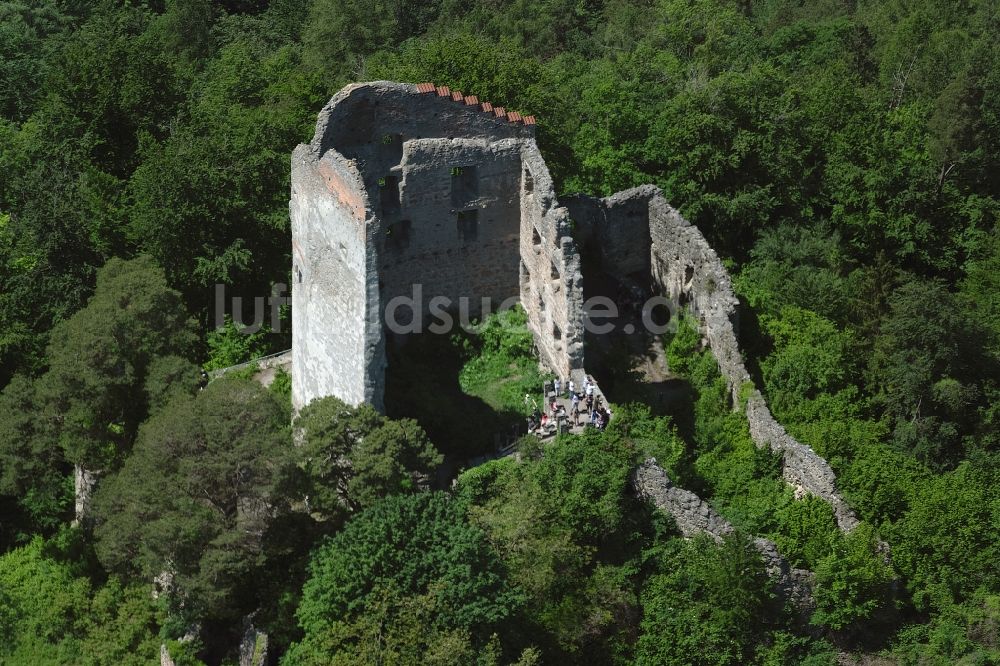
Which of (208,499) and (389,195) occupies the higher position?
(389,195)

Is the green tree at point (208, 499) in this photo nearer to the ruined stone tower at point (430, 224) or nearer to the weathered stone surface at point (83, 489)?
the ruined stone tower at point (430, 224)

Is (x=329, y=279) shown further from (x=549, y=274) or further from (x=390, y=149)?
(x=549, y=274)

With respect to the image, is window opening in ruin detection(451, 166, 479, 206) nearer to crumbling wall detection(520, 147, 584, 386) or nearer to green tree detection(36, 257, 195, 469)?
crumbling wall detection(520, 147, 584, 386)

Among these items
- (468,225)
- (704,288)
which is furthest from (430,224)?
(704,288)

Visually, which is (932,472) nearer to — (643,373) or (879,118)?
(643,373)

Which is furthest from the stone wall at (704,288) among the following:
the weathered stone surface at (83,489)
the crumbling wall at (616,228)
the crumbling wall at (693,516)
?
the weathered stone surface at (83,489)

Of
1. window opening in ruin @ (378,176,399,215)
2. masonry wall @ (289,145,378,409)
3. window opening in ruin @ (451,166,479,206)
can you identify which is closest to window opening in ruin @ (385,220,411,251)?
window opening in ruin @ (378,176,399,215)

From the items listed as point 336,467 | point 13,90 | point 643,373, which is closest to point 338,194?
point 336,467
